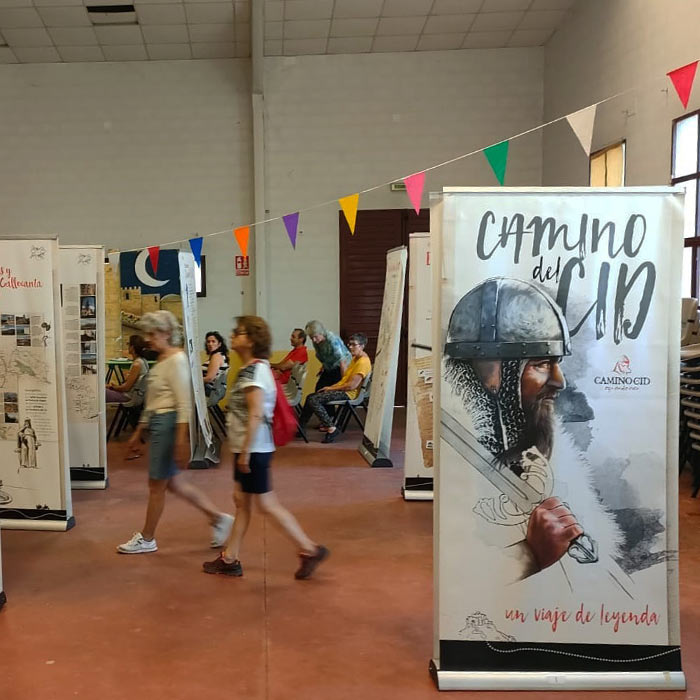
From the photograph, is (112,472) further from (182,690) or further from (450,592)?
(450,592)

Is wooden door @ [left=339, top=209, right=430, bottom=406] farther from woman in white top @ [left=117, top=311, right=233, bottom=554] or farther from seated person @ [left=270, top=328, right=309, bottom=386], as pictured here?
woman in white top @ [left=117, top=311, right=233, bottom=554]

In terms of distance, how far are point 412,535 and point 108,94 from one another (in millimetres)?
6758

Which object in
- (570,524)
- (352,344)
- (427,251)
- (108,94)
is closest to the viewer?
(570,524)

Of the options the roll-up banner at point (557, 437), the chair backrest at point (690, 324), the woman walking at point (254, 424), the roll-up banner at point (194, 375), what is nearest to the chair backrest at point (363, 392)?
the roll-up banner at point (194, 375)

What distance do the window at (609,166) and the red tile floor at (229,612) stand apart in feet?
10.7

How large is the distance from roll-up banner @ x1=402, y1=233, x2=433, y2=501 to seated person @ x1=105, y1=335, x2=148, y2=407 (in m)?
2.78

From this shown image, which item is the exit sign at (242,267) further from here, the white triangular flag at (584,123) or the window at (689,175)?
the white triangular flag at (584,123)

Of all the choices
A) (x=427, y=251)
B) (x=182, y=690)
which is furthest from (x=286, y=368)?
(x=182, y=690)

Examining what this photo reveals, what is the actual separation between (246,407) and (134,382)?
3.69 metres

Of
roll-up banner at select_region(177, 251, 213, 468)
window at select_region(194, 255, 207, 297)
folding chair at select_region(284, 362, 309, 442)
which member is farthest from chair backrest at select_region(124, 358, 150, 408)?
window at select_region(194, 255, 207, 297)

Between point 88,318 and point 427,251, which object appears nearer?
point 427,251

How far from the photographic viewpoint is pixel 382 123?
8.44m

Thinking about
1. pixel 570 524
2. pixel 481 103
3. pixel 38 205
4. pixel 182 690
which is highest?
pixel 481 103

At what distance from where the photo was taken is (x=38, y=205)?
8.49 metres
